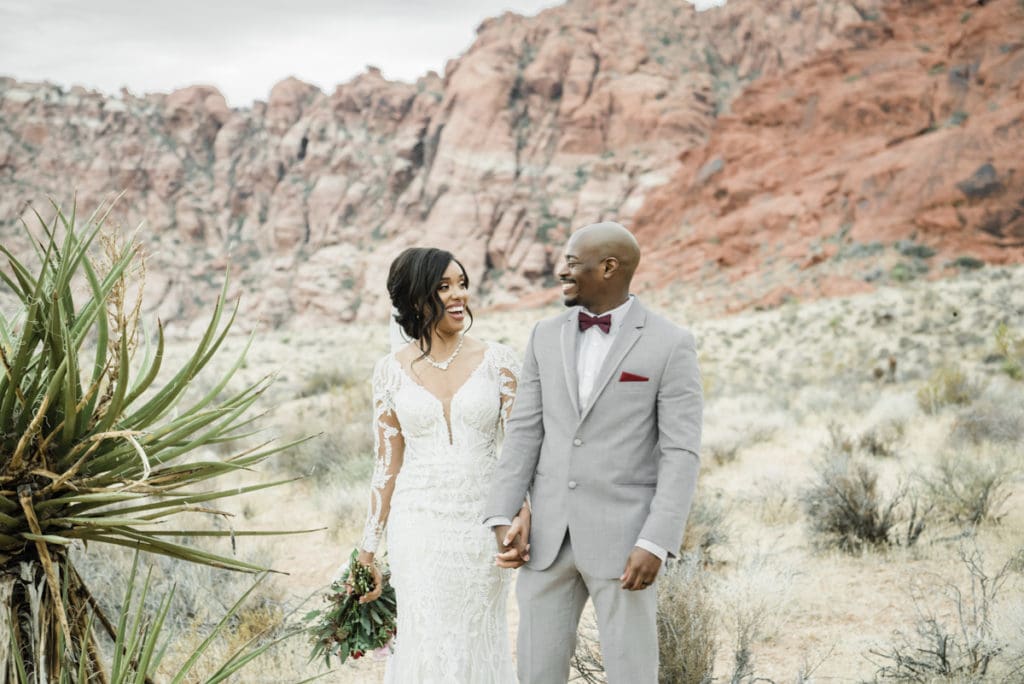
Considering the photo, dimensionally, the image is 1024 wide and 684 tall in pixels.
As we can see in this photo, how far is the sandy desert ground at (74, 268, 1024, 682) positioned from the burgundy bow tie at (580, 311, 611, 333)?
111 cm

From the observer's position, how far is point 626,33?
65688 mm

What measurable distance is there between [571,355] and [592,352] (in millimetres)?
84

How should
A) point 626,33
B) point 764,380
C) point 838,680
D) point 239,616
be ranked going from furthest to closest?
point 626,33 → point 764,380 → point 239,616 → point 838,680

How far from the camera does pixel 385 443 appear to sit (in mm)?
3215

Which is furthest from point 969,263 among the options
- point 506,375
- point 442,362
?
point 442,362

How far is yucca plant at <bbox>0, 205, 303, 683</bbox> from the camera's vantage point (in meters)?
1.95

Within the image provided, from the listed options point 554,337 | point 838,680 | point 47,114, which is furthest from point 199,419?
point 47,114

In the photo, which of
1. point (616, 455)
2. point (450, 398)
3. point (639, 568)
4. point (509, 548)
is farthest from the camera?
point (450, 398)

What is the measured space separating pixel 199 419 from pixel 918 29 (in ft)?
163

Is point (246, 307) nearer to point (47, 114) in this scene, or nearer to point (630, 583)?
point (47, 114)

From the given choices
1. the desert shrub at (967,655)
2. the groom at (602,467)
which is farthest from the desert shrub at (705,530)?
the groom at (602,467)

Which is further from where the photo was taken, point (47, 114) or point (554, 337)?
point (47, 114)

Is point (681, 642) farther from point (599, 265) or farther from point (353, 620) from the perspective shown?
point (599, 265)

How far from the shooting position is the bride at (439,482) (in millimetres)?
2967
